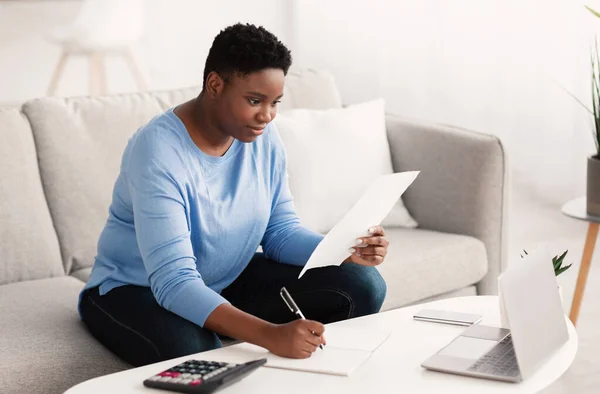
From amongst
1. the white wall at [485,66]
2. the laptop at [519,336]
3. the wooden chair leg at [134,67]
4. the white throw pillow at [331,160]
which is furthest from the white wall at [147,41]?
the laptop at [519,336]

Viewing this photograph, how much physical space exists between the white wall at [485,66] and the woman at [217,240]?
2.08 metres

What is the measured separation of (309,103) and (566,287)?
1.03 meters

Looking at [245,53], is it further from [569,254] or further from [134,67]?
[134,67]

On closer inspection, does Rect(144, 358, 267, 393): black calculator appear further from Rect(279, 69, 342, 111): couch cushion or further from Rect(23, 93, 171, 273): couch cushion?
Rect(279, 69, 342, 111): couch cushion

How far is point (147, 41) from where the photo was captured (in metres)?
4.98

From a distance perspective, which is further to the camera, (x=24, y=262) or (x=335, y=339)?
(x=24, y=262)

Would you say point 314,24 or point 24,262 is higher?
point 314,24

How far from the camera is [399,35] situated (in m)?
4.02

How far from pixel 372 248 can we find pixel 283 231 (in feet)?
0.76

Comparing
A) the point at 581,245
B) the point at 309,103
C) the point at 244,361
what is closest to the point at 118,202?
the point at 244,361

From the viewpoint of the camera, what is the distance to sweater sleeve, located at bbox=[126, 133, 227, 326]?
1.50 m

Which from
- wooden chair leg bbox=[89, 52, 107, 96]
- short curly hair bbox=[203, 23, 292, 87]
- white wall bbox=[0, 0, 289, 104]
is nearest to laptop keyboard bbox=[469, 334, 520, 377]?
short curly hair bbox=[203, 23, 292, 87]

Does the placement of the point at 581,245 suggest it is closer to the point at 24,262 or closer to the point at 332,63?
the point at 332,63

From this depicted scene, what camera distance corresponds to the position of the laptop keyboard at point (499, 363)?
1324mm
